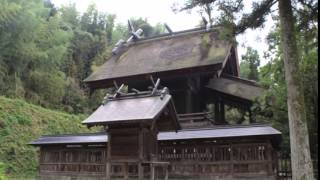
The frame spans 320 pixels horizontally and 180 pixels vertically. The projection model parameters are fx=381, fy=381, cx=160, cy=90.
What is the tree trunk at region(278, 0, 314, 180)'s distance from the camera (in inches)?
297

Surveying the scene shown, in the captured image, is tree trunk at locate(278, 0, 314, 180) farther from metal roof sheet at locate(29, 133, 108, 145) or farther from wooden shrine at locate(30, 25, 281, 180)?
metal roof sheet at locate(29, 133, 108, 145)

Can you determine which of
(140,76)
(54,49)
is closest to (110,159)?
(140,76)

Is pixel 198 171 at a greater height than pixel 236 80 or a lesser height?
lesser

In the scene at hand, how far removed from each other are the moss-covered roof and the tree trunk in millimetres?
6663

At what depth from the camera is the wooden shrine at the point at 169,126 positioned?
1067cm

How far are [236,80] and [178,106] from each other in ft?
9.43

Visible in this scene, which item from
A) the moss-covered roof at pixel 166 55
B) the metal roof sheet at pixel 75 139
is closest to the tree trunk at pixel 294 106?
the moss-covered roof at pixel 166 55

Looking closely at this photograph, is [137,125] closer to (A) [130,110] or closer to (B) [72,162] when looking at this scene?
(A) [130,110]

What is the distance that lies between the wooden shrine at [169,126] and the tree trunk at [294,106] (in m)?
1.41

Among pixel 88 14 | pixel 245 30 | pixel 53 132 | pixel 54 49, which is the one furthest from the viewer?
pixel 88 14

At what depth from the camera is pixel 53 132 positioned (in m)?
20.2

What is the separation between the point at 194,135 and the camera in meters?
13.1

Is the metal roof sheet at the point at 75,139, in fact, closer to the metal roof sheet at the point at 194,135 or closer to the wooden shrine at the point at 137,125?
the metal roof sheet at the point at 194,135

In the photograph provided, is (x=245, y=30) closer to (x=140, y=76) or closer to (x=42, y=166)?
(x=140, y=76)
